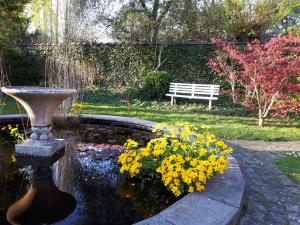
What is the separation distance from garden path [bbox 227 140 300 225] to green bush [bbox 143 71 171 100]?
16.1ft

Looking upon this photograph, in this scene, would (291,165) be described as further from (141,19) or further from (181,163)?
(141,19)

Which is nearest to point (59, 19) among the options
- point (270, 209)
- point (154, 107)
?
point (154, 107)

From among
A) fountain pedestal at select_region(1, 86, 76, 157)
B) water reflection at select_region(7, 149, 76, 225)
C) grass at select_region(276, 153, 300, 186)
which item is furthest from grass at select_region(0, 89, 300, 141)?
water reflection at select_region(7, 149, 76, 225)

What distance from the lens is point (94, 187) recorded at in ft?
8.47

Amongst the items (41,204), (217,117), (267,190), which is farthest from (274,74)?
(41,204)

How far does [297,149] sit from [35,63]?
966cm

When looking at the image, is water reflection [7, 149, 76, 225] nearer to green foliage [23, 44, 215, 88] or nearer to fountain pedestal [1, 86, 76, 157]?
fountain pedestal [1, 86, 76, 157]

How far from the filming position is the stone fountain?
2.08 meters

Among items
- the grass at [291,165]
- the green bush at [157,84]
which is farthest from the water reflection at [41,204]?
the green bush at [157,84]

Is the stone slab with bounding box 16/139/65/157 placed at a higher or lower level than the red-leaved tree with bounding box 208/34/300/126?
lower

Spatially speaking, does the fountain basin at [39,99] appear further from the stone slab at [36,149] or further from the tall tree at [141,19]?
the tall tree at [141,19]

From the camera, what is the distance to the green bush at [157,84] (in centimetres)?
905

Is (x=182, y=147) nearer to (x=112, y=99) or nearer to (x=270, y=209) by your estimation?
(x=270, y=209)

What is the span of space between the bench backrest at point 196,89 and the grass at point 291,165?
14.1ft
